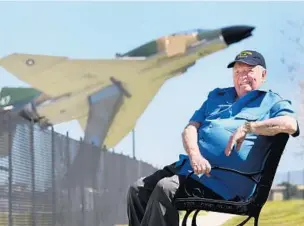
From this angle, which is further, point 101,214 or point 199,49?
point 199,49

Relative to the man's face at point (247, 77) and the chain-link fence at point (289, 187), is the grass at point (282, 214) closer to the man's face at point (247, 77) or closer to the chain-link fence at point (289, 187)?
the chain-link fence at point (289, 187)

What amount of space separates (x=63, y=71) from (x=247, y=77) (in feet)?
56.7

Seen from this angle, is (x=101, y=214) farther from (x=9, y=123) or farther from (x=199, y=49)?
(x=199, y=49)

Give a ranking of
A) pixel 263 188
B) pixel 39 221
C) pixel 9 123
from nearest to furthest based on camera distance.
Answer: pixel 263 188, pixel 9 123, pixel 39 221

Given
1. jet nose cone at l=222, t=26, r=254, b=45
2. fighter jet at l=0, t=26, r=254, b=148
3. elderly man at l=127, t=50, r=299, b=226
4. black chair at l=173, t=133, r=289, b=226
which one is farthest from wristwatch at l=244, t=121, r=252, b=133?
fighter jet at l=0, t=26, r=254, b=148

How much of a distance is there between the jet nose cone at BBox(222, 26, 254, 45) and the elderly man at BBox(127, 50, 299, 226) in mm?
11715

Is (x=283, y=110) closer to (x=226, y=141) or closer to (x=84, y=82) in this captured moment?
(x=226, y=141)

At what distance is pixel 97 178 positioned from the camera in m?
7.85

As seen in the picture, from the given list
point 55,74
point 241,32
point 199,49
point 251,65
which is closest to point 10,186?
point 251,65

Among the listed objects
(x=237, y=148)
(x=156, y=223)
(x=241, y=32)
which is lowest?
(x=156, y=223)

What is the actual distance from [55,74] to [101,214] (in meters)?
13.0

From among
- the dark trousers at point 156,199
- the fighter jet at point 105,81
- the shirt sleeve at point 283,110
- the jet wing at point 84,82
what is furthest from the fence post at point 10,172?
the jet wing at point 84,82

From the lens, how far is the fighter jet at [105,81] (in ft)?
61.3

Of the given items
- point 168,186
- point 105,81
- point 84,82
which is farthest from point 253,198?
point 105,81
